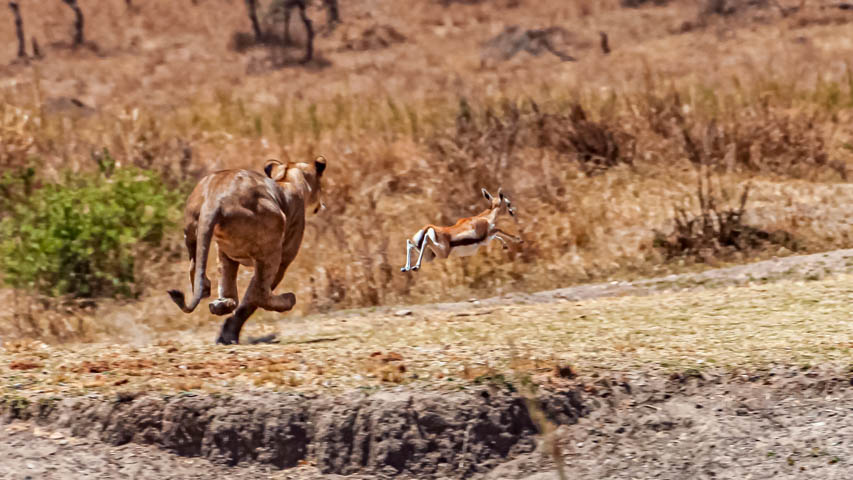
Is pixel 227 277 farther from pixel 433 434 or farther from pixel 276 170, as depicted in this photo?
pixel 433 434

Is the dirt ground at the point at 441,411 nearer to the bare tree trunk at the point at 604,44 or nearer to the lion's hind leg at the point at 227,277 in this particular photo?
the lion's hind leg at the point at 227,277

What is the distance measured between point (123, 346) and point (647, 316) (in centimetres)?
334

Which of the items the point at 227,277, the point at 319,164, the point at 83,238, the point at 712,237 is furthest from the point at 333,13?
the point at 227,277

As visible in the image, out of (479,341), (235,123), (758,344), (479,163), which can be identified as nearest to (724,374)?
(758,344)

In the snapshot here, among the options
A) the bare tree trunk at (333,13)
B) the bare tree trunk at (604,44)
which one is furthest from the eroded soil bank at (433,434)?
the bare tree trunk at (333,13)

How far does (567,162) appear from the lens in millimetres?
14859

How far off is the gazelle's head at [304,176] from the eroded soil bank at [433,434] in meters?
1.72

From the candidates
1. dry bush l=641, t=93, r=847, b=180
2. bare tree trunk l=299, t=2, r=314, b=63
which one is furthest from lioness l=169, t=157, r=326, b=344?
bare tree trunk l=299, t=2, r=314, b=63

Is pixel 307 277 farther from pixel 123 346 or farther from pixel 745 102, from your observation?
pixel 745 102

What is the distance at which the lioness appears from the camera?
23.7ft

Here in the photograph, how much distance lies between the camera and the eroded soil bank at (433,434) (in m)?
6.39

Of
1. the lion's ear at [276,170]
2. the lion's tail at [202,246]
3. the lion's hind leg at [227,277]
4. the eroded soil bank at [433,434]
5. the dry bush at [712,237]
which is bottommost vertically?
the dry bush at [712,237]

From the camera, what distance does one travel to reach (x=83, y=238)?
474 inches

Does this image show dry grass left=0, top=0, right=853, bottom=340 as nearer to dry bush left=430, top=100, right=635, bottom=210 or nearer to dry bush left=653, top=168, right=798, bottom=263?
dry bush left=430, top=100, right=635, bottom=210
